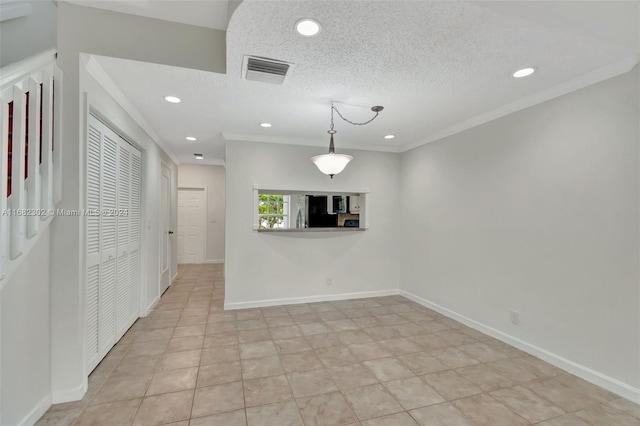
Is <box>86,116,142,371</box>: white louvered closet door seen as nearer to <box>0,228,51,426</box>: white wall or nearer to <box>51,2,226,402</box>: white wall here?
<box>51,2,226,402</box>: white wall

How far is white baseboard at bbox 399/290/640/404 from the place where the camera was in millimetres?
2049

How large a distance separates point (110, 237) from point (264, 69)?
2.10m

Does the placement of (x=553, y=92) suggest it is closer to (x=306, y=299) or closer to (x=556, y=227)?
(x=556, y=227)

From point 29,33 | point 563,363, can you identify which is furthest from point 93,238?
point 563,363

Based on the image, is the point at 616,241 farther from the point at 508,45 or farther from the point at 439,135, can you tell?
the point at 439,135

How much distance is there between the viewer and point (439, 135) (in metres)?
3.82

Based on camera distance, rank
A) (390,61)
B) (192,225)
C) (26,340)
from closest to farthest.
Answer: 1. (26,340)
2. (390,61)
3. (192,225)

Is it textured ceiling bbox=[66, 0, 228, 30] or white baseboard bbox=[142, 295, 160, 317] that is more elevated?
textured ceiling bbox=[66, 0, 228, 30]

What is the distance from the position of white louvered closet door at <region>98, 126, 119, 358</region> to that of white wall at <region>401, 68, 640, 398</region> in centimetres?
380

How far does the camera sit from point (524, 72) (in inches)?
87.0

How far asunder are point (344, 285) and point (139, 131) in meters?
3.44

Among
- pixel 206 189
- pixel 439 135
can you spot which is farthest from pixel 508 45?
pixel 206 189

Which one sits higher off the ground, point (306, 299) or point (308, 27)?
point (308, 27)

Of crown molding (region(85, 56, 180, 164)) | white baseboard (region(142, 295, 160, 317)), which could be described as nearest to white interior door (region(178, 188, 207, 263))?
white baseboard (region(142, 295, 160, 317))
